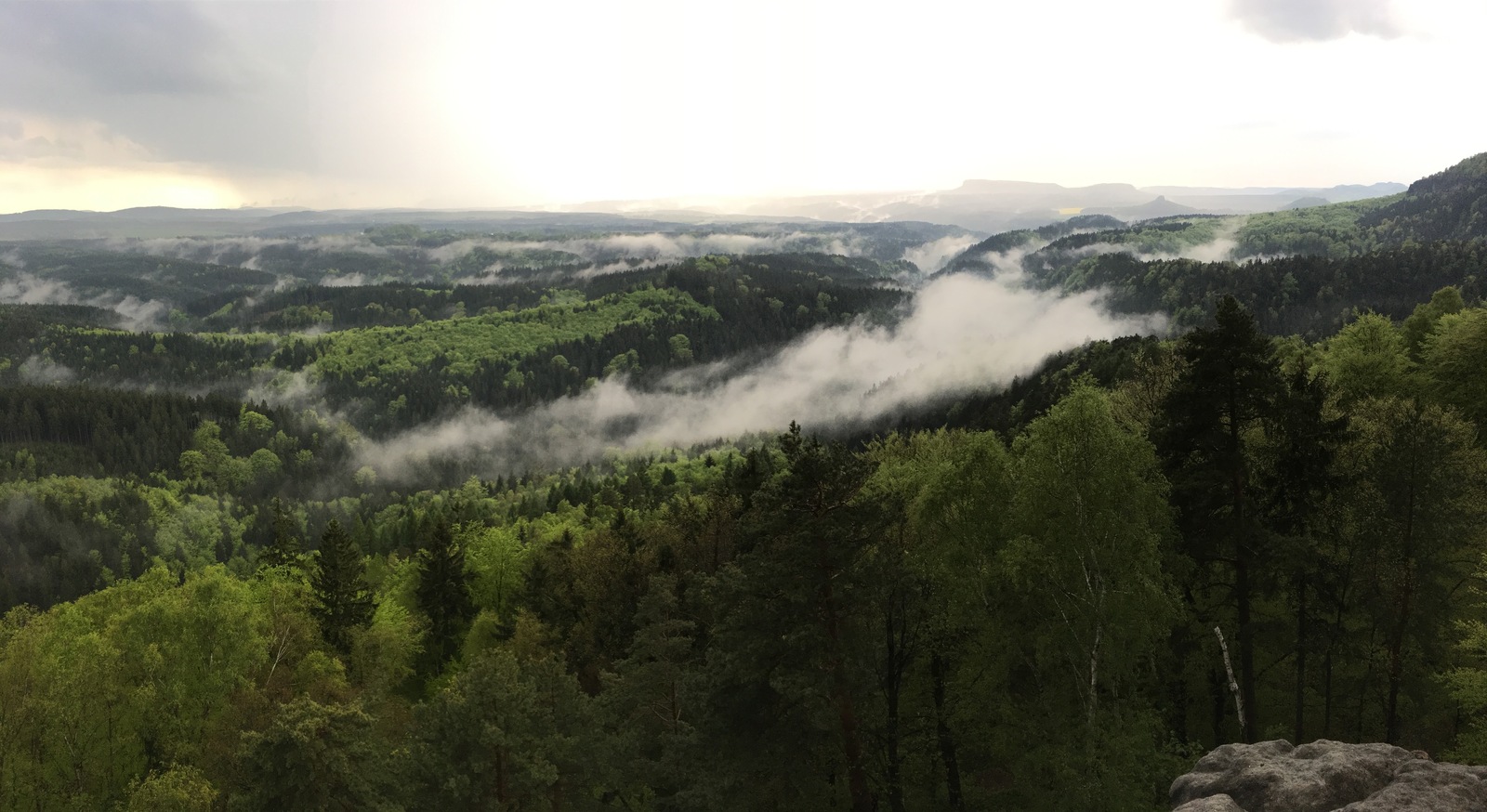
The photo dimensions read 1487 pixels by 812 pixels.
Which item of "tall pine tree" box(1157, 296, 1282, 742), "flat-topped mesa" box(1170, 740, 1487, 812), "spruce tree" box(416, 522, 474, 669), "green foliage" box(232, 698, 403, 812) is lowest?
"spruce tree" box(416, 522, 474, 669)

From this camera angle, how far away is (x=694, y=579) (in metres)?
39.0

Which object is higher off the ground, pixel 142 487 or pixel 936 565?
pixel 936 565

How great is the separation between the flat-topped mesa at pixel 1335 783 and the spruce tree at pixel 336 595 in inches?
2096

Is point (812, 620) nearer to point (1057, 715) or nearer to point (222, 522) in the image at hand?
point (1057, 715)

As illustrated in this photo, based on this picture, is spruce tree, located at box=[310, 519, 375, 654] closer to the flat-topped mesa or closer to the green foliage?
the green foliage

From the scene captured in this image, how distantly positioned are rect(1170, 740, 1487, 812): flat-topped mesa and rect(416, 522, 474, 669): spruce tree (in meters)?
56.1

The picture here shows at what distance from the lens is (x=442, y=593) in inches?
2394

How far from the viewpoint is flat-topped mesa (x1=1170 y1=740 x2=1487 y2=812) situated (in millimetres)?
12133

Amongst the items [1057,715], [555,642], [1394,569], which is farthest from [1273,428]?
[555,642]

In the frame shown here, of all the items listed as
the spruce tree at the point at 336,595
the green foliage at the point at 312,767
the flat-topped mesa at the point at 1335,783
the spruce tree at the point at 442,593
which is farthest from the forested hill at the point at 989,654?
the spruce tree at the point at 442,593

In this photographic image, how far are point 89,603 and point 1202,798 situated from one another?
64.2 metres

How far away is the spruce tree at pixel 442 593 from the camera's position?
59.8m

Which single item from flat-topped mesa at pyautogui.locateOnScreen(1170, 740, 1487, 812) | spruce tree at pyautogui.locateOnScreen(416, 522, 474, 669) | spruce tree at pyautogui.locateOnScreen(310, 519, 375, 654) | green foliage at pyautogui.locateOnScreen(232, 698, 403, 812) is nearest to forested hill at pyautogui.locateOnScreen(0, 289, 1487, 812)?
green foliage at pyautogui.locateOnScreen(232, 698, 403, 812)

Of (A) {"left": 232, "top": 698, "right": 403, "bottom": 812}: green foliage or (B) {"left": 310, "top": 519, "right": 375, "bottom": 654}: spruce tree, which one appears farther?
(B) {"left": 310, "top": 519, "right": 375, "bottom": 654}: spruce tree
